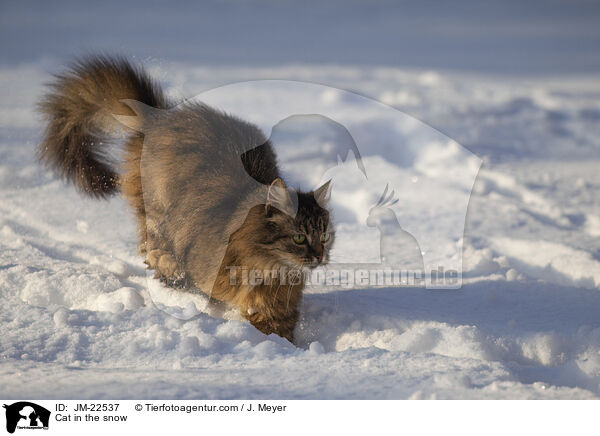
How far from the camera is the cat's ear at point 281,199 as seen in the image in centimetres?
272

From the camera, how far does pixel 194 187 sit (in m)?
3.09

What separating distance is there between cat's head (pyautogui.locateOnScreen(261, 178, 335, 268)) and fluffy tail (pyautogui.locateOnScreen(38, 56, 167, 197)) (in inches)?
46.0

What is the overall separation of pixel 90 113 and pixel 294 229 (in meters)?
1.62

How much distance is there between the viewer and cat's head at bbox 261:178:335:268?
278cm

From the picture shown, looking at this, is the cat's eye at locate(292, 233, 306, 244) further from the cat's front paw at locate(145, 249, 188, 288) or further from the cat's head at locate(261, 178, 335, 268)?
the cat's front paw at locate(145, 249, 188, 288)

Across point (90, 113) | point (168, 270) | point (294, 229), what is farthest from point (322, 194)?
point (90, 113)

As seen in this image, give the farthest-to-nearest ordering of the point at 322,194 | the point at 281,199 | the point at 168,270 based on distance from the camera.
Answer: the point at 168,270, the point at 322,194, the point at 281,199

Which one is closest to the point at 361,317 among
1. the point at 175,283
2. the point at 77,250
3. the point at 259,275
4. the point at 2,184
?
the point at 259,275
